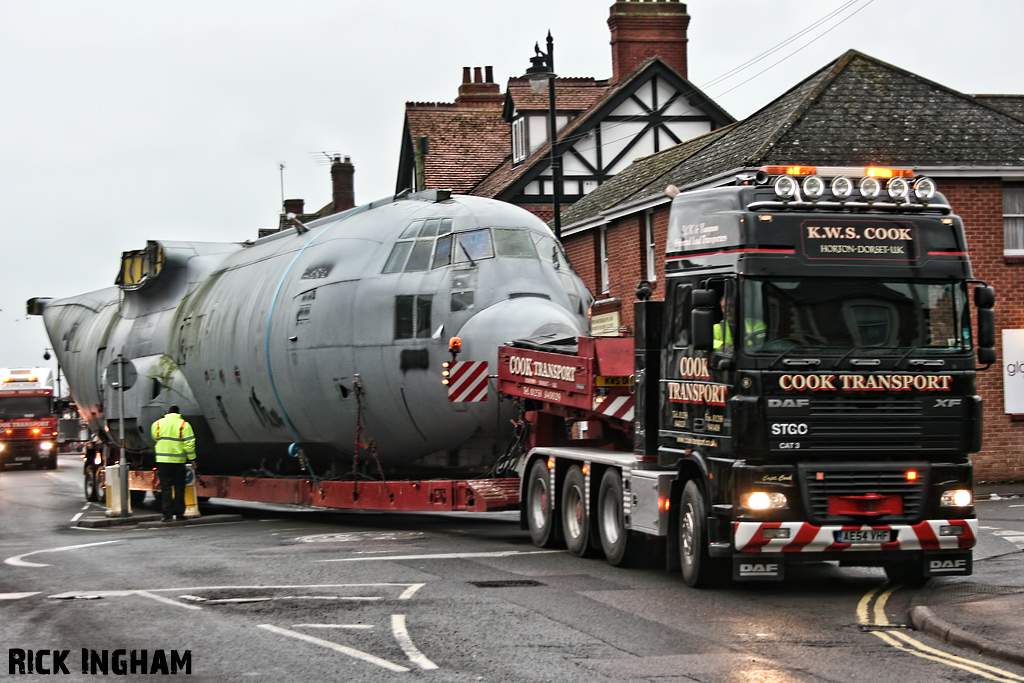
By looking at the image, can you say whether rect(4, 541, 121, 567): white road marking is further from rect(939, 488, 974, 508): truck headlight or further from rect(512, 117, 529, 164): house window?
rect(512, 117, 529, 164): house window

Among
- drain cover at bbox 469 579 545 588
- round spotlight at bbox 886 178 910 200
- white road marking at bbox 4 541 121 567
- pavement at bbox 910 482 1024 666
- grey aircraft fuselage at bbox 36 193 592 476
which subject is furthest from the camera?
grey aircraft fuselage at bbox 36 193 592 476

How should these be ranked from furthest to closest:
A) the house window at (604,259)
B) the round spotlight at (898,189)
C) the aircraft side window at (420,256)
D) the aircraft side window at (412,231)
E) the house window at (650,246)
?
1. the house window at (604,259)
2. the house window at (650,246)
3. the aircraft side window at (412,231)
4. the aircraft side window at (420,256)
5. the round spotlight at (898,189)

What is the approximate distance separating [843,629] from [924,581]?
2.75 metres

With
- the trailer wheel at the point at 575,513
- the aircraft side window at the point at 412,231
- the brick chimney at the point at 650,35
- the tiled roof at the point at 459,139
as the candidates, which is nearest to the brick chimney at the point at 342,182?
the tiled roof at the point at 459,139

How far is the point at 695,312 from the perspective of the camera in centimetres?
1204

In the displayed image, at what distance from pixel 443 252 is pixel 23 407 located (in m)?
38.0

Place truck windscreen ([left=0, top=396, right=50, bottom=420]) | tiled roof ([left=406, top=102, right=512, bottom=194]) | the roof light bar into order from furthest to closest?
1. truck windscreen ([left=0, top=396, right=50, bottom=420])
2. tiled roof ([left=406, top=102, right=512, bottom=194])
3. the roof light bar

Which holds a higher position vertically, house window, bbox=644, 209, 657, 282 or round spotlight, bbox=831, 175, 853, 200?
house window, bbox=644, 209, 657, 282

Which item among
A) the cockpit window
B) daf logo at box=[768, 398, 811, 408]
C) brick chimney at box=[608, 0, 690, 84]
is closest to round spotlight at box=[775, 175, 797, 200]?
daf logo at box=[768, 398, 811, 408]

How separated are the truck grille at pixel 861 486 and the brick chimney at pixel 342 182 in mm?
42799

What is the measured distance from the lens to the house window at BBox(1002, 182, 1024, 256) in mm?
25406

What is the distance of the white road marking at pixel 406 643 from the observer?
9055 mm

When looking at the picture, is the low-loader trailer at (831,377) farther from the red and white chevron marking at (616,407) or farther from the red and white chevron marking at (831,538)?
the red and white chevron marking at (616,407)

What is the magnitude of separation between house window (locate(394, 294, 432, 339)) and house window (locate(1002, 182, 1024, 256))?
12.4 metres
